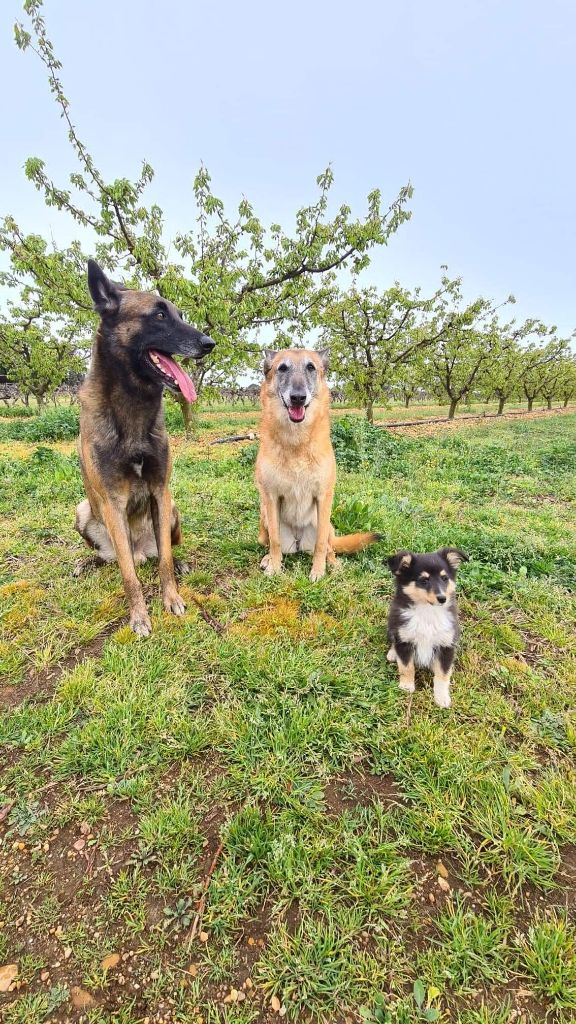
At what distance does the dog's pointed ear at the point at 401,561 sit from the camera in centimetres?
271

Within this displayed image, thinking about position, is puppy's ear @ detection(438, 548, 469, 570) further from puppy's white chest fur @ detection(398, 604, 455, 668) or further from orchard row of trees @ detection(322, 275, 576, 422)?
orchard row of trees @ detection(322, 275, 576, 422)

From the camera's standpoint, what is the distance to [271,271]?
11219mm

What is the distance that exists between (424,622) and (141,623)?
81.8 inches

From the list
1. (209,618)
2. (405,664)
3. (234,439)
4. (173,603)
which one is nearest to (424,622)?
(405,664)

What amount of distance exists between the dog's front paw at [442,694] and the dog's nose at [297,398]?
2.49 metres

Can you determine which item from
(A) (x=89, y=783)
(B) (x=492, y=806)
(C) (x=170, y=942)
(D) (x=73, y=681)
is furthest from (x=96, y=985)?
(B) (x=492, y=806)

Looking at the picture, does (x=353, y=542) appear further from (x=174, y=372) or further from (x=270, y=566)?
(x=174, y=372)

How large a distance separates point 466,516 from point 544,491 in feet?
8.85

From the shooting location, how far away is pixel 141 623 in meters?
2.96

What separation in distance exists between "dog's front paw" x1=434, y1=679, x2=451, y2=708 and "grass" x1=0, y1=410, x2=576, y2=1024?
0.18 feet

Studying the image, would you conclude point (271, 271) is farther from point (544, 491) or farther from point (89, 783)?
point (89, 783)

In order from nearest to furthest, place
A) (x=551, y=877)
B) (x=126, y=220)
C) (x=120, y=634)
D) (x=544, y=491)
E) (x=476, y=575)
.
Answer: (x=551, y=877), (x=120, y=634), (x=476, y=575), (x=544, y=491), (x=126, y=220)

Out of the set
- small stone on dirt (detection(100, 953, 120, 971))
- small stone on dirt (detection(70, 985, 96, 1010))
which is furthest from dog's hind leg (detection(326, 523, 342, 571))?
small stone on dirt (detection(70, 985, 96, 1010))

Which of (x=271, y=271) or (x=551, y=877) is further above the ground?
(x=271, y=271)
